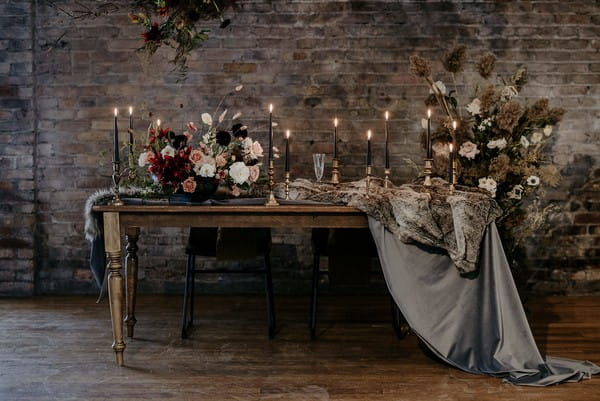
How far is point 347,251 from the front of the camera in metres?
3.58

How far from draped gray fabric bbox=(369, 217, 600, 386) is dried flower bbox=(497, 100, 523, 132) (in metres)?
0.66

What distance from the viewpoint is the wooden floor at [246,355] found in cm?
278

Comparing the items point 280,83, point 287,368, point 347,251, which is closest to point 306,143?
point 280,83

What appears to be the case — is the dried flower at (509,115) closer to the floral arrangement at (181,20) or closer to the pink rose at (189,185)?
the pink rose at (189,185)

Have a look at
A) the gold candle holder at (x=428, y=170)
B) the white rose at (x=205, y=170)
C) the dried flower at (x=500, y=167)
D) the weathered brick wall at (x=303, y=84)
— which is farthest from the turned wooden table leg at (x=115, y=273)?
the dried flower at (x=500, y=167)

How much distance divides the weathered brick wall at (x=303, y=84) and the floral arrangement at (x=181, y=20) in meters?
0.10

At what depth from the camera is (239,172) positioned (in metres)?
3.15

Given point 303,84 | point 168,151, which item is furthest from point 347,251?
point 303,84

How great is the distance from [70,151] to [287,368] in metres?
2.42

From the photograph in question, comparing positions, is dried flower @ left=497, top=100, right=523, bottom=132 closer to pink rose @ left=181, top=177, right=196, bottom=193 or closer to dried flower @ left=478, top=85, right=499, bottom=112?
dried flower @ left=478, top=85, right=499, bottom=112

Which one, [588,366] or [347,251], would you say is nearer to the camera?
[588,366]

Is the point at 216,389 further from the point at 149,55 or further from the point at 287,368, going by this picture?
the point at 149,55

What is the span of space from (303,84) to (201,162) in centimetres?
163

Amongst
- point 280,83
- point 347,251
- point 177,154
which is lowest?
point 347,251
